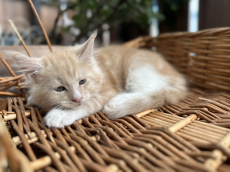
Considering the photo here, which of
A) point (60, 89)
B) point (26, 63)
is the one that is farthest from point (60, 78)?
point (26, 63)

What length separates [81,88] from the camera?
1275mm

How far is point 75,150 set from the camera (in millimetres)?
884

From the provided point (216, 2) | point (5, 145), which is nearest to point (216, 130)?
point (5, 145)

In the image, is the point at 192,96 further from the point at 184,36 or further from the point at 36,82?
the point at 36,82

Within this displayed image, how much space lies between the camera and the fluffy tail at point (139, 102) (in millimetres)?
1217

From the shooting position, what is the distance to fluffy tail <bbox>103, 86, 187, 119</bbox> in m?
1.22

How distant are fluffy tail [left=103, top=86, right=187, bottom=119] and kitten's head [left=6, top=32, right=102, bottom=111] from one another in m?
0.19

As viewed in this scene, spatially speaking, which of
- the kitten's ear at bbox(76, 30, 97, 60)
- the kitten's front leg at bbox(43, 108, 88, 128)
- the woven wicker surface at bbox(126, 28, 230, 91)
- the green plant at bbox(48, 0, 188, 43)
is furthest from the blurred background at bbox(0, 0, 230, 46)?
the kitten's front leg at bbox(43, 108, 88, 128)

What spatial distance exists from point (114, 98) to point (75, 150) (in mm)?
601

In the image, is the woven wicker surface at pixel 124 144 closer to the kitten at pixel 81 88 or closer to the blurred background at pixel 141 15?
the kitten at pixel 81 88

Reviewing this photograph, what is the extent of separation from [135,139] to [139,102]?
40 centimetres

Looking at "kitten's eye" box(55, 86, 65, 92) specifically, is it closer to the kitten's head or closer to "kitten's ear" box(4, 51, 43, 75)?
the kitten's head

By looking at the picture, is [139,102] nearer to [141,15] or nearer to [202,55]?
[202,55]

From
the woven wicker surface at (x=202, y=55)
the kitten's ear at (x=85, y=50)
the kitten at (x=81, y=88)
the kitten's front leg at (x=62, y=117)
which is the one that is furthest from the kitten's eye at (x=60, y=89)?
the woven wicker surface at (x=202, y=55)
